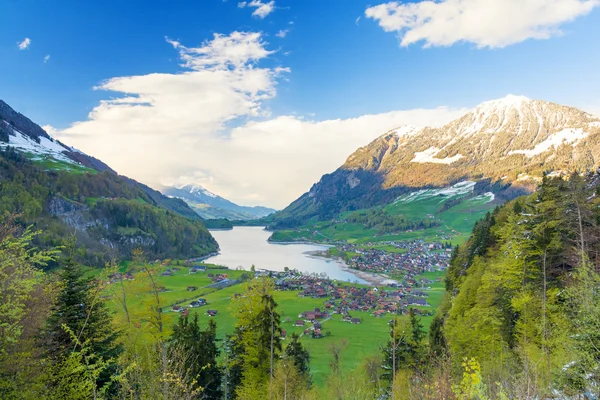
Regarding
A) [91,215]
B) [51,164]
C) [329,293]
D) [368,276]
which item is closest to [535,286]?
[329,293]

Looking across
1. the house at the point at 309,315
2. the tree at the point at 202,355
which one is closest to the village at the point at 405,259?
the house at the point at 309,315

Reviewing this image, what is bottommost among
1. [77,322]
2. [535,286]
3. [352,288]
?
[352,288]

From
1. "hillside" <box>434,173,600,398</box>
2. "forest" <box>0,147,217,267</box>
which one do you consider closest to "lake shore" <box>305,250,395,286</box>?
"forest" <box>0,147,217,267</box>

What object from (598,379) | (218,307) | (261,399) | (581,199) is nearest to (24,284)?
(261,399)

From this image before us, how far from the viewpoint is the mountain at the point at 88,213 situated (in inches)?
4412

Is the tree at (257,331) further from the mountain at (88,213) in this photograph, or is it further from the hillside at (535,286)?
the mountain at (88,213)

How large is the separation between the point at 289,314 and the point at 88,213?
4198 inches

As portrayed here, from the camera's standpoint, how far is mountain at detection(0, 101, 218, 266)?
112 m

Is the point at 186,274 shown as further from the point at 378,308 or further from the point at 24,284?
the point at 24,284

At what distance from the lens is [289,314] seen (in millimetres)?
69562

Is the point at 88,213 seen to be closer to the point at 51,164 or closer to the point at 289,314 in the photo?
the point at 51,164

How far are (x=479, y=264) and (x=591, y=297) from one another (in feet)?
86.1

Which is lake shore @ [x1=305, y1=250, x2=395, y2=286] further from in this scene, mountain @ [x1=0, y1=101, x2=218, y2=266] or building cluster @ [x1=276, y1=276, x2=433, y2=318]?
mountain @ [x1=0, y1=101, x2=218, y2=266]

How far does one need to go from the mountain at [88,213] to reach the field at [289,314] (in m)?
35.4
